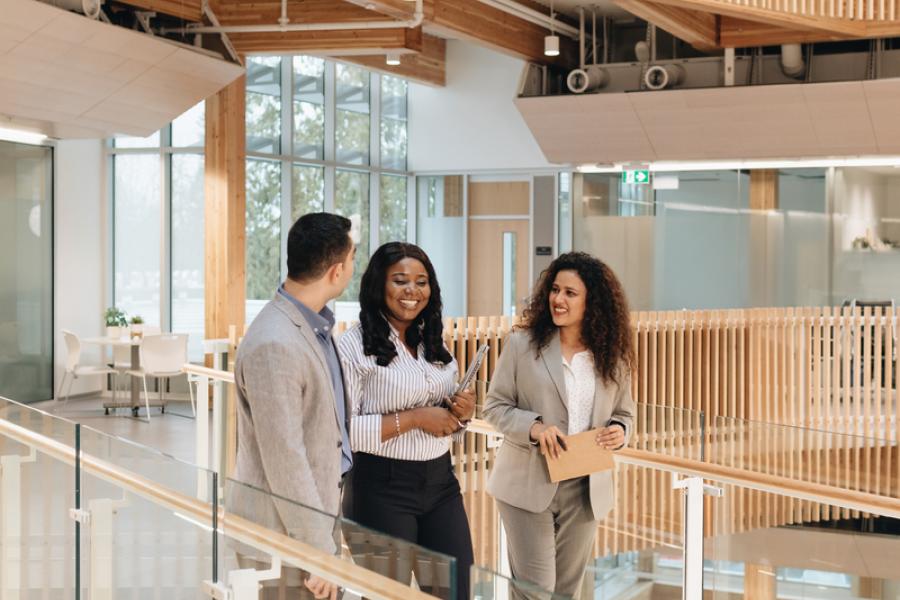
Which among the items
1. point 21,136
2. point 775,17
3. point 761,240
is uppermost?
point 775,17

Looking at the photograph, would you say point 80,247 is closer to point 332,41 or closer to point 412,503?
point 332,41

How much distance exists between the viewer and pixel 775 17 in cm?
962

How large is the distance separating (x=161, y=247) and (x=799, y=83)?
8374mm

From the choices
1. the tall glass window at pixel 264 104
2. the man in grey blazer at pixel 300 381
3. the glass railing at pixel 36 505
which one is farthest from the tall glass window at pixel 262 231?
the man in grey blazer at pixel 300 381

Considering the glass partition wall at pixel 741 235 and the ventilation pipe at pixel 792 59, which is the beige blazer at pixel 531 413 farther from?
the glass partition wall at pixel 741 235

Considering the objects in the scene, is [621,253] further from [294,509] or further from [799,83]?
[294,509]

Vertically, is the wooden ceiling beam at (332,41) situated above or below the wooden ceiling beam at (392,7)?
above

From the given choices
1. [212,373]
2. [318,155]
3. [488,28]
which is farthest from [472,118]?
[212,373]

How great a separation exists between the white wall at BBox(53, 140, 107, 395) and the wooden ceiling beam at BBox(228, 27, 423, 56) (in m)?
3.07

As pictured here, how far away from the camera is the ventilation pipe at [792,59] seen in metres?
12.6

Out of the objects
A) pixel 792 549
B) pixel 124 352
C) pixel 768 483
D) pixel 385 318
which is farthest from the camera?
pixel 124 352

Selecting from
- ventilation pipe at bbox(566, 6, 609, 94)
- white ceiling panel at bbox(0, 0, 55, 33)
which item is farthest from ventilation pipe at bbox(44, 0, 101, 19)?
ventilation pipe at bbox(566, 6, 609, 94)

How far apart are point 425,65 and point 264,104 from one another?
105 inches

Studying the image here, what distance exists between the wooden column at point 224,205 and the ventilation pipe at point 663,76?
4855 mm
